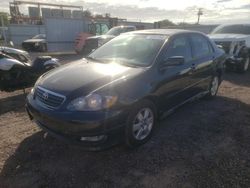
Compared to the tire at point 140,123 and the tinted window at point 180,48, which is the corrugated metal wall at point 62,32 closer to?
the tinted window at point 180,48

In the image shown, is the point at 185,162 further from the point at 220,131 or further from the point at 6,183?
the point at 6,183

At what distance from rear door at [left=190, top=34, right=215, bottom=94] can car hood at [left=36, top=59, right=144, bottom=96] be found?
5.59ft

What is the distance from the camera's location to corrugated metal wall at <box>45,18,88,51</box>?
17.6 meters

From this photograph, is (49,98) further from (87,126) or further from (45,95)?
(87,126)

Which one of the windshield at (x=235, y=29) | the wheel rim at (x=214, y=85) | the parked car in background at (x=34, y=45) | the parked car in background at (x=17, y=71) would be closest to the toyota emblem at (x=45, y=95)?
the parked car in background at (x=17, y=71)

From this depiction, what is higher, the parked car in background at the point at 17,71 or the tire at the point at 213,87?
the parked car in background at the point at 17,71

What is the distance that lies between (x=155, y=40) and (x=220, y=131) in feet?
6.59

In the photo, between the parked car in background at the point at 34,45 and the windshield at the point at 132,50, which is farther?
the parked car in background at the point at 34,45

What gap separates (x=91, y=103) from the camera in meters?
3.22

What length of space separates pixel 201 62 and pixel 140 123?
229 cm

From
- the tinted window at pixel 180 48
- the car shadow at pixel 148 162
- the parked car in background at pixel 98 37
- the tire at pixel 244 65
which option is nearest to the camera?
the car shadow at pixel 148 162

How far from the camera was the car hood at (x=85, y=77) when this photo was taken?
339 cm

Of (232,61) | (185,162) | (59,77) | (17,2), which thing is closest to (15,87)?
(59,77)

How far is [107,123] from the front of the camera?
3217 millimetres
